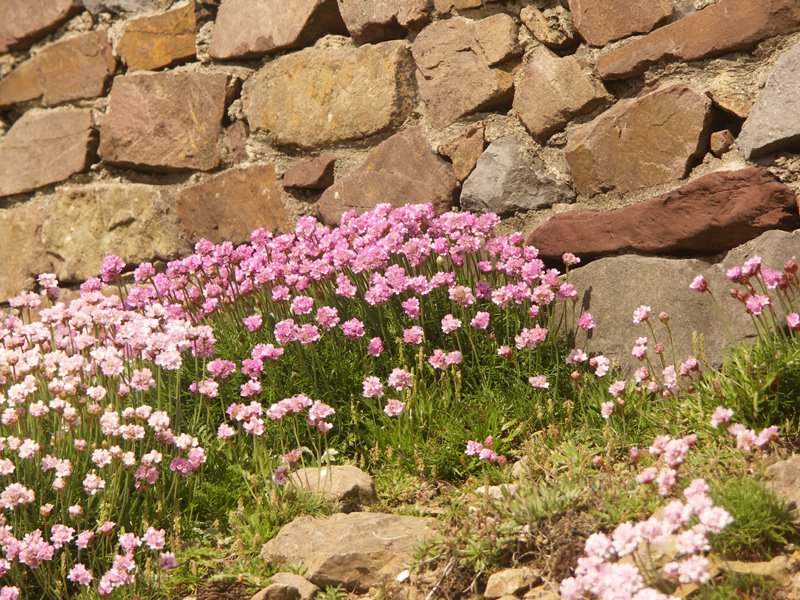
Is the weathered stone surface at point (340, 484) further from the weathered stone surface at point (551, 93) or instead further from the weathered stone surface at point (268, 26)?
the weathered stone surface at point (268, 26)

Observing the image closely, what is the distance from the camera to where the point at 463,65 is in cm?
438

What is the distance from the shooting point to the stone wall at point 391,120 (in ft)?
12.2

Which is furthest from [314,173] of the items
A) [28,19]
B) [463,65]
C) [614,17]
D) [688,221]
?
[28,19]

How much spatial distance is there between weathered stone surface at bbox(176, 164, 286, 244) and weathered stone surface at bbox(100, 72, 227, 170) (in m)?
0.14

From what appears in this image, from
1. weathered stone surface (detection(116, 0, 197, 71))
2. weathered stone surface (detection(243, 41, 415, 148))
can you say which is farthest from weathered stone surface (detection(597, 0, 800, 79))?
weathered stone surface (detection(116, 0, 197, 71))

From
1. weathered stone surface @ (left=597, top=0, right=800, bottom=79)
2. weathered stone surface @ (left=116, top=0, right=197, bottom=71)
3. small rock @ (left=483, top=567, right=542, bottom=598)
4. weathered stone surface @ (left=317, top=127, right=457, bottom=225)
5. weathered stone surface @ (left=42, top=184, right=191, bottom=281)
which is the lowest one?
small rock @ (left=483, top=567, right=542, bottom=598)

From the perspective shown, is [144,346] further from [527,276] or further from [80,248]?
[80,248]

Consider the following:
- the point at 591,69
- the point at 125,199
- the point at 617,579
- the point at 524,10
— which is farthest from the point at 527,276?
the point at 125,199

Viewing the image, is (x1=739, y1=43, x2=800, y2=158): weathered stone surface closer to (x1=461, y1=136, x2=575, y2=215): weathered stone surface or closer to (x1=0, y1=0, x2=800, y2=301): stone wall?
(x1=0, y1=0, x2=800, y2=301): stone wall

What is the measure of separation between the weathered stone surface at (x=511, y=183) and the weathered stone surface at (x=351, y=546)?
154cm

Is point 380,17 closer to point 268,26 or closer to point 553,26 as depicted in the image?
point 268,26

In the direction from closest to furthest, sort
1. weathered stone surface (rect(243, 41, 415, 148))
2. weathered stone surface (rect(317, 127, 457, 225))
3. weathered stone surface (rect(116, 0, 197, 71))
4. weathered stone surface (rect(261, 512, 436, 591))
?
weathered stone surface (rect(261, 512, 436, 591))
weathered stone surface (rect(317, 127, 457, 225))
weathered stone surface (rect(243, 41, 415, 148))
weathered stone surface (rect(116, 0, 197, 71))

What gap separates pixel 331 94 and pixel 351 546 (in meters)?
2.48

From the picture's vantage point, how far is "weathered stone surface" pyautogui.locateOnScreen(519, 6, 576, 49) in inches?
162
